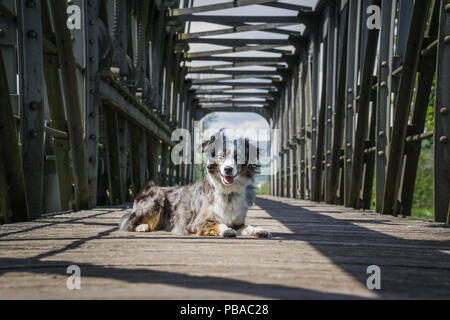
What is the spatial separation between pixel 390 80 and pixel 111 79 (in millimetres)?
4491

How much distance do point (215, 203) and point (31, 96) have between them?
2.23 meters

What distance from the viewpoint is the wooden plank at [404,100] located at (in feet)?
A: 18.3

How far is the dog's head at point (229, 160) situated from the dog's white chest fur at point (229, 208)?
106mm

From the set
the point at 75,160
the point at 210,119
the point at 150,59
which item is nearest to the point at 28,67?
the point at 75,160

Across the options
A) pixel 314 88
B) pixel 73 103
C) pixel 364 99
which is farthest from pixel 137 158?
pixel 364 99

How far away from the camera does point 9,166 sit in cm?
461

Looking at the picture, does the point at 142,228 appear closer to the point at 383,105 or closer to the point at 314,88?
the point at 383,105

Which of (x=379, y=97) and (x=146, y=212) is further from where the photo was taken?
(x=379, y=97)

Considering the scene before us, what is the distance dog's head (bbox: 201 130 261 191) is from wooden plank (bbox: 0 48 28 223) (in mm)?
1860

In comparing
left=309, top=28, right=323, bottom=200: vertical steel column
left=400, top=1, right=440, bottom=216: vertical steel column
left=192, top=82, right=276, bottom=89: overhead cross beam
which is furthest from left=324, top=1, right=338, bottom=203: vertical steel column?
left=192, top=82, right=276, bottom=89: overhead cross beam

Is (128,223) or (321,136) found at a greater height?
(321,136)

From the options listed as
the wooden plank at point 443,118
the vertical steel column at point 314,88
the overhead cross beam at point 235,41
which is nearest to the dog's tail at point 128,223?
the wooden plank at point 443,118

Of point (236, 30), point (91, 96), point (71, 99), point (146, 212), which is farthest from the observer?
point (236, 30)

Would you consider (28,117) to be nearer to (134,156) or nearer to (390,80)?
(390,80)
